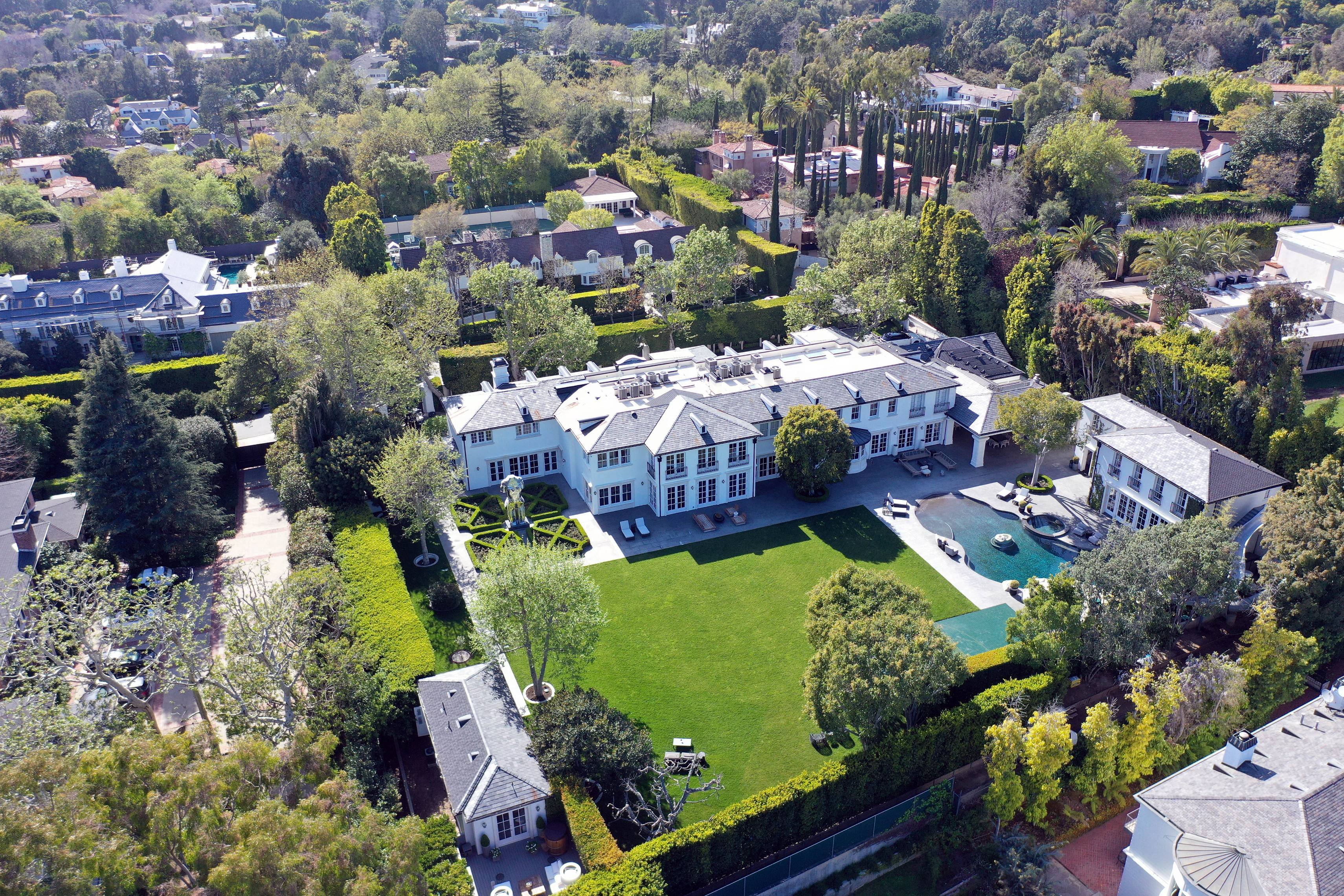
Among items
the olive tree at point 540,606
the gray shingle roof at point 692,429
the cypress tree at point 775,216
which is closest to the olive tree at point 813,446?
the gray shingle roof at point 692,429

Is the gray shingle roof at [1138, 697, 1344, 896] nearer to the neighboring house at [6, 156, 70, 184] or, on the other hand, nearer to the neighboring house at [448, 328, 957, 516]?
the neighboring house at [448, 328, 957, 516]

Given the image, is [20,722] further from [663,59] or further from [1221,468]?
[663,59]

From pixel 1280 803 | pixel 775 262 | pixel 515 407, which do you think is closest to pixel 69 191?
pixel 515 407

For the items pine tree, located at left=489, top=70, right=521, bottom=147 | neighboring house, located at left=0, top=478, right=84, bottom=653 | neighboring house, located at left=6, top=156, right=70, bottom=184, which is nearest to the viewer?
neighboring house, located at left=0, top=478, right=84, bottom=653

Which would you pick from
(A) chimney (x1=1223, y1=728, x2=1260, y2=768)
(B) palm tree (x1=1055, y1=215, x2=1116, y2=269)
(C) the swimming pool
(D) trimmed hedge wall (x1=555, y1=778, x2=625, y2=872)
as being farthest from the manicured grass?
(B) palm tree (x1=1055, y1=215, x2=1116, y2=269)

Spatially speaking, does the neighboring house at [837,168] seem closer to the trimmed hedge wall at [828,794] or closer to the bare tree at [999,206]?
the bare tree at [999,206]

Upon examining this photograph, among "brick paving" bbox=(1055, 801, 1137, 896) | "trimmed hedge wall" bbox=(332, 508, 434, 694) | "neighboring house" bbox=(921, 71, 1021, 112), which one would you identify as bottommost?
"brick paving" bbox=(1055, 801, 1137, 896)

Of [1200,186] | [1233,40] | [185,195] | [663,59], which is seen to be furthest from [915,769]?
[663,59]
